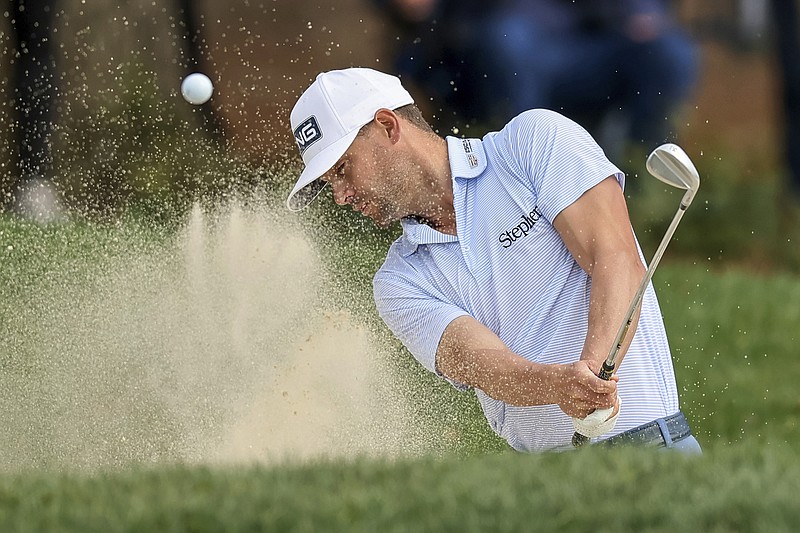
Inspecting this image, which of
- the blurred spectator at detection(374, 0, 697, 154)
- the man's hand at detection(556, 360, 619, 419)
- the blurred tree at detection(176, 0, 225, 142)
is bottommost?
the blurred spectator at detection(374, 0, 697, 154)

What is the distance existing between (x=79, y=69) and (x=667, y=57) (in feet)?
11.1

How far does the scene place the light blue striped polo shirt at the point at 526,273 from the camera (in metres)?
3.04

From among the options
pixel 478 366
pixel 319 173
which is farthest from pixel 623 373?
pixel 319 173

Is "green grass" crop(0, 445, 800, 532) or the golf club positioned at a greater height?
"green grass" crop(0, 445, 800, 532)

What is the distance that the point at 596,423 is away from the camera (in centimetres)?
286

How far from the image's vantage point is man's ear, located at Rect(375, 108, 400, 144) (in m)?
3.20

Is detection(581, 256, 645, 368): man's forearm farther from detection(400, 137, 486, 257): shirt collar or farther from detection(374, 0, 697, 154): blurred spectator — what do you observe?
detection(374, 0, 697, 154): blurred spectator

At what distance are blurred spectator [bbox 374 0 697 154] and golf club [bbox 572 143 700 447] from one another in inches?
185

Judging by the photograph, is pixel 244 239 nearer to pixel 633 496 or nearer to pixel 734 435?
pixel 734 435

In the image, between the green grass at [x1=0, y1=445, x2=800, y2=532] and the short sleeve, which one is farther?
the short sleeve

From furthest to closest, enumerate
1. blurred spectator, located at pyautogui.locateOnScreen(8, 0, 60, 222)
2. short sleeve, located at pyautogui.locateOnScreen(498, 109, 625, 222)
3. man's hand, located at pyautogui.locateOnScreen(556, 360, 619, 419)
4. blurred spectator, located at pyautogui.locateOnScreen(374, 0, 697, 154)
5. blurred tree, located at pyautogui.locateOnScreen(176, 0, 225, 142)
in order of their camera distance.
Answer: blurred tree, located at pyautogui.locateOnScreen(176, 0, 225, 142) < blurred spectator, located at pyautogui.locateOnScreen(374, 0, 697, 154) < blurred spectator, located at pyautogui.locateOnScreen(8, 0, 60, 222) < short sleeve, located at pyautogui.locateOnScreen(498, 109, 625, 222) < man's hand, located at pyautogui.locateOnScreen(556, 360, 619, 419)

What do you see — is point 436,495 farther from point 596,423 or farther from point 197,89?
point 197,89

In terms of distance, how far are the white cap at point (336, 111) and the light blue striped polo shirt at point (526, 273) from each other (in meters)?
0.20

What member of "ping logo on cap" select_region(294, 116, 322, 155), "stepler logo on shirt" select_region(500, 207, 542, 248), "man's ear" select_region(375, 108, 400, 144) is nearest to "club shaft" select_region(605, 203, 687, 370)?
"stepler logo on shirt" select_region(500, 207, 542, 248)
